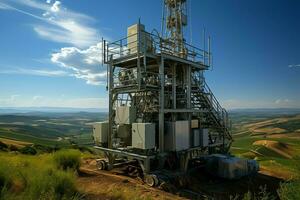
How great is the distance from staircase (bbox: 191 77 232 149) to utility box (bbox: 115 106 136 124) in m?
4.29

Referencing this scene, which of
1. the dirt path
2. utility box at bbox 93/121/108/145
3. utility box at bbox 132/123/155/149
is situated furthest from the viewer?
utility box at bbox 93/121/108/145

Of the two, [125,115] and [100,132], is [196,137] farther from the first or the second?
[100,132]

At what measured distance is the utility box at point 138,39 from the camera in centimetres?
1401

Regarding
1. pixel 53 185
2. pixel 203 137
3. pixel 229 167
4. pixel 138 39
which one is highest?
pixel 138 39

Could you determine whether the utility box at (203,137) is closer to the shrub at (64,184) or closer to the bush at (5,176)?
the shrub at (64,184)

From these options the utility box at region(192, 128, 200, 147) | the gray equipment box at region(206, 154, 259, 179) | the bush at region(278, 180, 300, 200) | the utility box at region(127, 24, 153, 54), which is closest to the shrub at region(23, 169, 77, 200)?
the bush at region(278, 180, 300, 200)

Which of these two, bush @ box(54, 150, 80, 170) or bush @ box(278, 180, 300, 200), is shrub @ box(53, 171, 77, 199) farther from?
bush @ box(278, 180, 300, 200)

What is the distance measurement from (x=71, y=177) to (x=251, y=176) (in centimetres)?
1095

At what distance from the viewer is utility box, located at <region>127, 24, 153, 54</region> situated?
1401 cm

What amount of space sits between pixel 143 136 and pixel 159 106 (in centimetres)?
190

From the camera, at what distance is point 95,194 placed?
10320 mm

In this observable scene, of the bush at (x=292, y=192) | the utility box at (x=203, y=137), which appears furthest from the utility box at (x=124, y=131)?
the bush at (x=292, y=192)

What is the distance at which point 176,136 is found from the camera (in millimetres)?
13992

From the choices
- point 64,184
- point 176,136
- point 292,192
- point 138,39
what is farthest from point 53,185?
point 138,39
